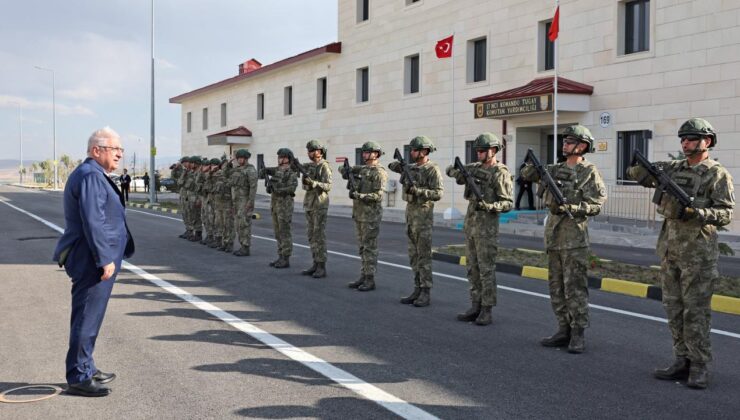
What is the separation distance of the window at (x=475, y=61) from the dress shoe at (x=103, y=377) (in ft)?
68.8

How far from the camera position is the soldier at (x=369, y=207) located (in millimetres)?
9039

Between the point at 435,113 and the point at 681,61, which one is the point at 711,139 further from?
the point at 435,113

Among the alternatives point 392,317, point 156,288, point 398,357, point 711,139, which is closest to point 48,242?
point 156,288

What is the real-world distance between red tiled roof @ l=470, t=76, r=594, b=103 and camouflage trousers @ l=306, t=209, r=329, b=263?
10912mm

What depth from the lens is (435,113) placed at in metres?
25.7

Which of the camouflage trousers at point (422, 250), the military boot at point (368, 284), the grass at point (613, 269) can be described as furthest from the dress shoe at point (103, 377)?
the grass at point (613, 269)

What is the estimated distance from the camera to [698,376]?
16.7 feet

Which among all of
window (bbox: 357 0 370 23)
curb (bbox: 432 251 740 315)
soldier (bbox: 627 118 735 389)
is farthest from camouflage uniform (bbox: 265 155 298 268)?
window (bbox: 357 0 370 23)

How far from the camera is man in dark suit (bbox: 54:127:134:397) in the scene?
15.2 ft

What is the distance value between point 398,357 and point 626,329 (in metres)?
2.77

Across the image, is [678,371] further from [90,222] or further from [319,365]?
[90,222]

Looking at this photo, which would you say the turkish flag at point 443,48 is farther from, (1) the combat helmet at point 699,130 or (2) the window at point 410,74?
(1) the combat helmet at point 699,130

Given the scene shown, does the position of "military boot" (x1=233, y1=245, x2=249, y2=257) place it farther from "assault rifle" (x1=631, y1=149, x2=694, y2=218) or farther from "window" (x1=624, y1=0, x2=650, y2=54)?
"window" (x1=624, y1=0, x2=650, y2=54)

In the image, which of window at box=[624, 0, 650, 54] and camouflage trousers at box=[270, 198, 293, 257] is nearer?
camouflage trousers at box=[270, 198, 293, 257]
